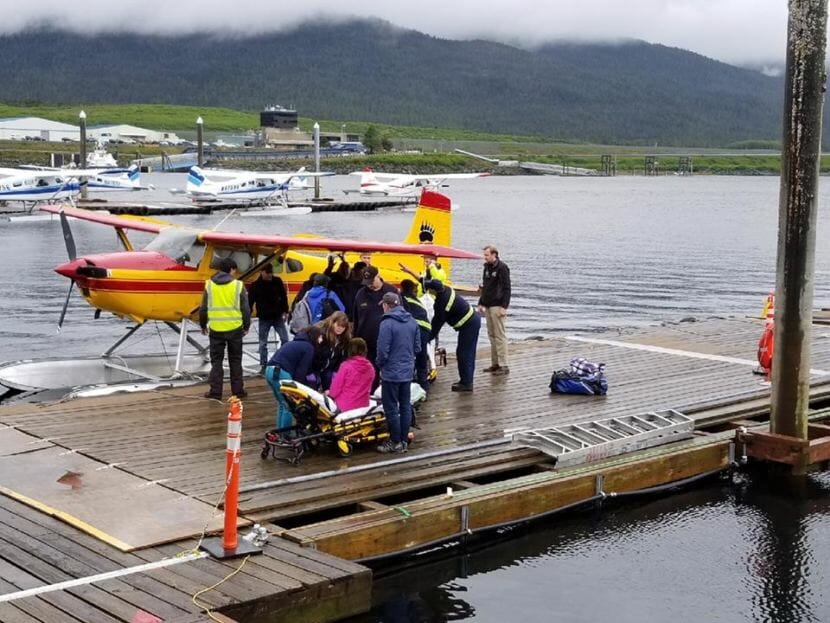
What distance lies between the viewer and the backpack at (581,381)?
1292 centimetres

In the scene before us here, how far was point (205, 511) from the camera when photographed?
8.30 m

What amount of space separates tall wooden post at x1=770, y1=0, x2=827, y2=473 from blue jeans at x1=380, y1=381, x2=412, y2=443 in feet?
12.8

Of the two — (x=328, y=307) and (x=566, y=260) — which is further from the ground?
(x=328, y=307)

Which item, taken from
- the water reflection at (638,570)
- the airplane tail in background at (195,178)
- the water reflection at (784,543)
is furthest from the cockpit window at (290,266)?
the airplane tail in background at (195,178)

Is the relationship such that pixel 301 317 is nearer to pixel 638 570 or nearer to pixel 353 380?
pixel 353 380

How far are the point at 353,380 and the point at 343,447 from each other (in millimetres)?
611

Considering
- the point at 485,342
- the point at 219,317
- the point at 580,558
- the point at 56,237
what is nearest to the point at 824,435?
the point at 580,558

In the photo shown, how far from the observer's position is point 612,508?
10758mm

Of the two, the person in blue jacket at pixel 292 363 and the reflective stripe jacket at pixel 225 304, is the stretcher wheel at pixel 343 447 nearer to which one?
the person in blue jacket at pixel 292 363

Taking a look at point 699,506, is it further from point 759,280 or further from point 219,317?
point 759,280

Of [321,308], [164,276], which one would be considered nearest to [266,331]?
[164,276]

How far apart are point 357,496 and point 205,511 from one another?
129 centimetres

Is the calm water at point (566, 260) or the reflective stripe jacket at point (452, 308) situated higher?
the reflective stripe jacket at point (452, 308)

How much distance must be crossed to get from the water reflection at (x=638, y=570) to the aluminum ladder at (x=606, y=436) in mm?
587
